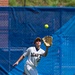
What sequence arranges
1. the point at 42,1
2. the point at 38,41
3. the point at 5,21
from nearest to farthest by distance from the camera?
the point at 38,41
the point at 5,21
the point at 42,1

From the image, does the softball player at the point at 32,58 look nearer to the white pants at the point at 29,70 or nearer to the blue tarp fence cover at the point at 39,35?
the white pants at the point at 29,70

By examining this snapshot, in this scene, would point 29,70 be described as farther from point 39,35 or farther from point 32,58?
point 39,35

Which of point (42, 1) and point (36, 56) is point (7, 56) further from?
point (42, 1)

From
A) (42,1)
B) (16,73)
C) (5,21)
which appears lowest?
(42,1)

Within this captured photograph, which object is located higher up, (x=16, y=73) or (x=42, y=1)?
(x=16, y=73)

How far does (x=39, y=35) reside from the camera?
10.1 meters

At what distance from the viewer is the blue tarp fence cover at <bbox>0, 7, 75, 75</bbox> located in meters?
10.0

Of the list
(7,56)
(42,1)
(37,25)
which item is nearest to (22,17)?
(37,25)

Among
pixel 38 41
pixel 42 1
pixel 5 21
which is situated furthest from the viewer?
pixel 42 1

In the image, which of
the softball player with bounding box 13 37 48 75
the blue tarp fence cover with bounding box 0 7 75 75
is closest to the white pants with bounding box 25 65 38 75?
the softball player with bounding box 13 37 48 75

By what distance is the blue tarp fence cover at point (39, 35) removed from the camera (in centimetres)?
1002

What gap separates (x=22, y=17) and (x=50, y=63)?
4.68ft

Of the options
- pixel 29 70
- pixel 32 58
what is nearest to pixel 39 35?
pixel 32 58

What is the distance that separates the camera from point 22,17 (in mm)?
10055
